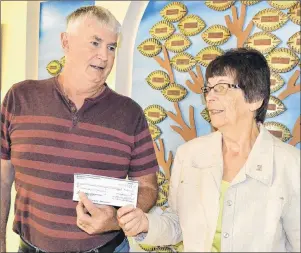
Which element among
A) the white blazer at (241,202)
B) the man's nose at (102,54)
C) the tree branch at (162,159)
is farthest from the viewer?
the tree branch at (162,159)

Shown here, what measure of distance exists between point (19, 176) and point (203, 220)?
0.60 metres

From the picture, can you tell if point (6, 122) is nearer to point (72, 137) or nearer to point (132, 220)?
point (72, 137)

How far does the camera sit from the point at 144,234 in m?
1.02

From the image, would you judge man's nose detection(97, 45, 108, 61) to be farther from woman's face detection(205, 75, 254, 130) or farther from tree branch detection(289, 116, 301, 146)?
tree branch detection(289, 116, 301, 146)

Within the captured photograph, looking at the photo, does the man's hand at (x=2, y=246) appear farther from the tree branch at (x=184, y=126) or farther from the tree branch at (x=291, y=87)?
the tree branch at (x=291, y=87)

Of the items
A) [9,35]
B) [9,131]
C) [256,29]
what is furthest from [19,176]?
[256,29]

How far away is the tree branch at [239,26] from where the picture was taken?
1.19 meters

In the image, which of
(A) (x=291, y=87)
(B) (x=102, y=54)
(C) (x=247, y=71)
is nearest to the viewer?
(C) (x=247, y=71)

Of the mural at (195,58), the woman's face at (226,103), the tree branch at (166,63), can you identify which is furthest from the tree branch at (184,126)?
the woman's face at (226,103)

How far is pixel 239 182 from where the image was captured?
3.15 feet

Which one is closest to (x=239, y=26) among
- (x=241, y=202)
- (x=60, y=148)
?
(x=241, y=202)

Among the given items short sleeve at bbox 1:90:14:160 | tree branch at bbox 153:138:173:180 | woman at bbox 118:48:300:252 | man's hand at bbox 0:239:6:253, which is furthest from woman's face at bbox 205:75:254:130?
man's hand at bbox 0:239:6:253

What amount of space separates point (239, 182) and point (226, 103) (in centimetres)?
22

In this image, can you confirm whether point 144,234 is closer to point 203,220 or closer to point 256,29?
point 203,220
